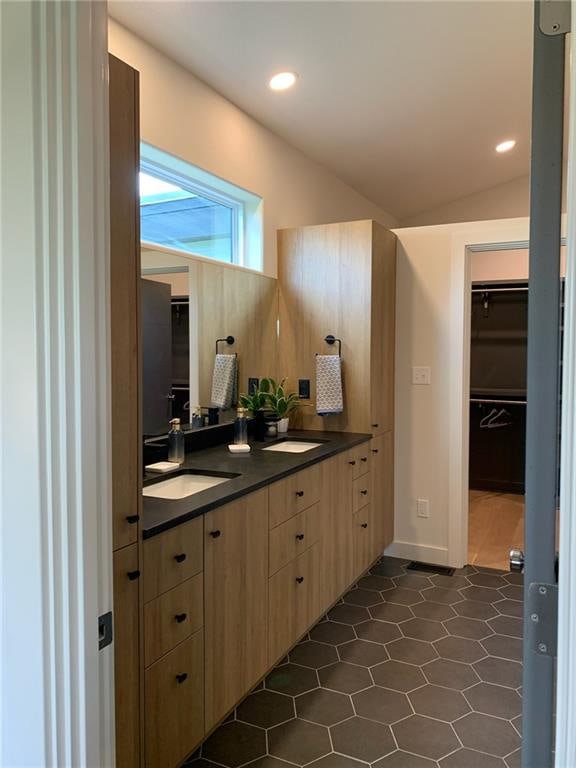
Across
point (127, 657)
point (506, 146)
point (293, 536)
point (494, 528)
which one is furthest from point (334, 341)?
point (506, 146)

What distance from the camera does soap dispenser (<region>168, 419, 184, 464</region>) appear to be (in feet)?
8.14

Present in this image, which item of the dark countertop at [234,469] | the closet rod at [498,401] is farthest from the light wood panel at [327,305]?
the closet rod at [498,401]

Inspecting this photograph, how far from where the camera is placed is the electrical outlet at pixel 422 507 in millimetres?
3885

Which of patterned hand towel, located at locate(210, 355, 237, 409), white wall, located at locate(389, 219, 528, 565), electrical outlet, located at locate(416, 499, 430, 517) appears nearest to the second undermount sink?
patterned hand towel, located at locate(210, 355, 237, 409)

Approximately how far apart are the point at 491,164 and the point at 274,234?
8.46 ft

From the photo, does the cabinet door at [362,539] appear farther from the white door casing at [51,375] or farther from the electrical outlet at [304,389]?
the white door casing at [51,375]

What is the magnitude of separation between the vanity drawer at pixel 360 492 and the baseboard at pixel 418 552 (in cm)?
68

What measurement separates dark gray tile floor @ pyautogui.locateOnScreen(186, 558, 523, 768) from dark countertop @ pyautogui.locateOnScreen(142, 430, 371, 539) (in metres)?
0.89

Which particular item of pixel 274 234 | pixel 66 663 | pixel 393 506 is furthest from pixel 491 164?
pixel 66 663

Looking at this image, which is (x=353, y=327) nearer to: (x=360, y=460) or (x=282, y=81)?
(x=360, y=460)

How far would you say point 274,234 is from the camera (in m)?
3.71

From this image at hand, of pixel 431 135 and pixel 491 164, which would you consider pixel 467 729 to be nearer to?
pixel 431 135

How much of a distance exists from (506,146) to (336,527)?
3585 mm

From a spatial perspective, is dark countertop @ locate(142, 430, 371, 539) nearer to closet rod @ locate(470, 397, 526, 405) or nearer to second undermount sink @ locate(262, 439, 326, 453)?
second undermount sink @ locate(262, 439, 326, 453)
